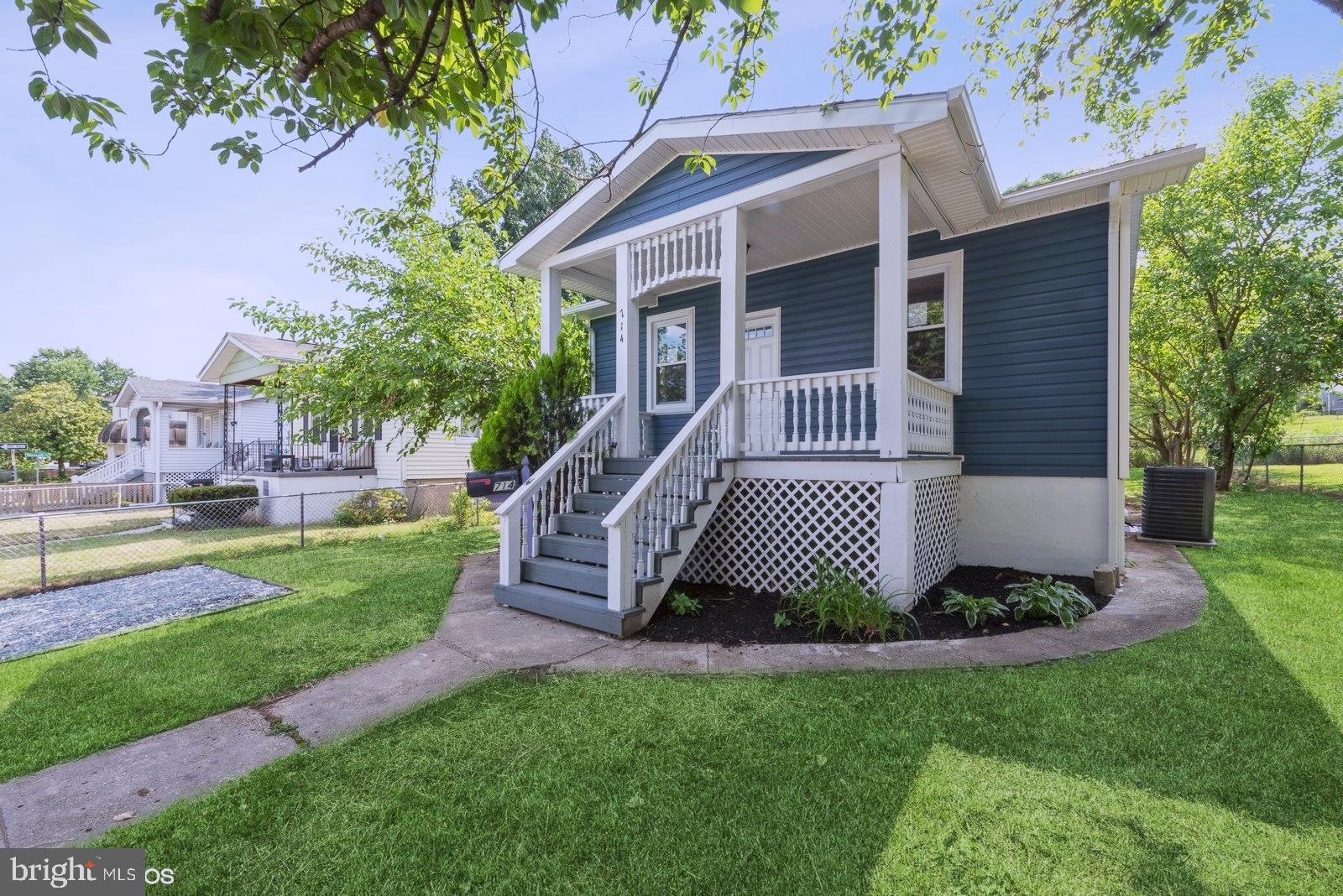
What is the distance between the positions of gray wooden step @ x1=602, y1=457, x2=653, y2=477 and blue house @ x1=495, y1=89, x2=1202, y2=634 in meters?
0.03

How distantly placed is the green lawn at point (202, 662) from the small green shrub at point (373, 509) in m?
5.68

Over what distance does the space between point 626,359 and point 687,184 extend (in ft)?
6.57

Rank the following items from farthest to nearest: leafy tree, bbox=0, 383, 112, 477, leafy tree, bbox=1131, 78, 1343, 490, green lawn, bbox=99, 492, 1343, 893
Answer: leafy tree, bbox=0, 383, 112, 477 < leafy tree, bbox=1131, 78, 1343, 490 < green lawn, bbox=99, 492, 1343, 893

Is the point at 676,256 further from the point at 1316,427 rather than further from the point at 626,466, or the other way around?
the point at 1316,427

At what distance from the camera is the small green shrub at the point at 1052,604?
436 cm

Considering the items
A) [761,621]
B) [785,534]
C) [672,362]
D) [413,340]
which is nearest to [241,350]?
[413,340]

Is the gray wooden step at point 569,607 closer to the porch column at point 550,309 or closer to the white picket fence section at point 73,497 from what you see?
the porch column at point 550,309

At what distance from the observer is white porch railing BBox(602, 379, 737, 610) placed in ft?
14.4

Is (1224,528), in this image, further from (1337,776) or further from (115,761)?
(115,761)

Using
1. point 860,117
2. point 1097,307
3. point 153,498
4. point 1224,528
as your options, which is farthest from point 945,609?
point 153,498

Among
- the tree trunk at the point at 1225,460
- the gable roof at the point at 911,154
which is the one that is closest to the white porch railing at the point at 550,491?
the gable roof at the point at 911,154

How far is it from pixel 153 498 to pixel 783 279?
20.0 m

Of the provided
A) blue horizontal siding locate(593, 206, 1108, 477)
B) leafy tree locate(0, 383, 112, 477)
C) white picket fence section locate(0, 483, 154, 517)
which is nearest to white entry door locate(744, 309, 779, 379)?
blue horizontal siding locate(593, 206, 1108, 477)

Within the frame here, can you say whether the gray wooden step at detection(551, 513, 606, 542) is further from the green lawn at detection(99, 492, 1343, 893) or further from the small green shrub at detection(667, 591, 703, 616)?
the green lawn at detection(99, 492, 1343, 893)
